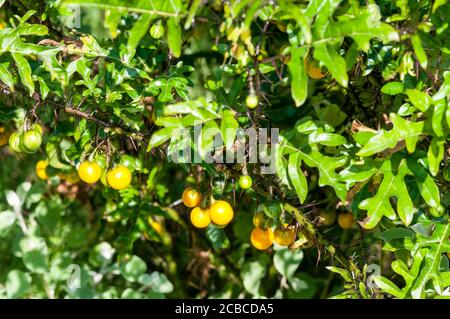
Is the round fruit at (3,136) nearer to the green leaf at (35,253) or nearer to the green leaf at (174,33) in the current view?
the green leaf at (35,253)

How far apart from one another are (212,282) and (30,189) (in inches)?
35.2

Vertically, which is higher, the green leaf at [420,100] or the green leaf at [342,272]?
the green leaf at [420,100]

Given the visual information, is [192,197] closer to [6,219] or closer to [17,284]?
[17,284]

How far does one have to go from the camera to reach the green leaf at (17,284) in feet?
8.63

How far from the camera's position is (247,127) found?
173cm

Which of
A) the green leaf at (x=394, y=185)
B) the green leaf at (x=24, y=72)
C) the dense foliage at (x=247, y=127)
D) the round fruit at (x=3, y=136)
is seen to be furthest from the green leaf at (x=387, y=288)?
the round fruit at (x=3, y=136)

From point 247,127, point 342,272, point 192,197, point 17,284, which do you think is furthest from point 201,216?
point 17,284

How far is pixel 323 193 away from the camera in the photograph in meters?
2.58

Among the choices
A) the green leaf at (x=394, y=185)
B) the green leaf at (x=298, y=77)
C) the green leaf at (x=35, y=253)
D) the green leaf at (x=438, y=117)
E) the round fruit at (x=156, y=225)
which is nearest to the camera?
the green leaf at (x=298, y=77)

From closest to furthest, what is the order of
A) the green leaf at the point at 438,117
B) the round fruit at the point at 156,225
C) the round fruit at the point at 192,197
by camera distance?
the green leaf at the point at 438,117
the round fruit at the point at 192,197
the round fruit at the point at 156,225

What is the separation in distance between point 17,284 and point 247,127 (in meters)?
1.42

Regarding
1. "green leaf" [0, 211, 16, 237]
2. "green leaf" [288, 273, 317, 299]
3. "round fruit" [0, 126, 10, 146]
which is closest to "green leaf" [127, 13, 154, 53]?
"round fruit" [0, 126, 10, 146]
